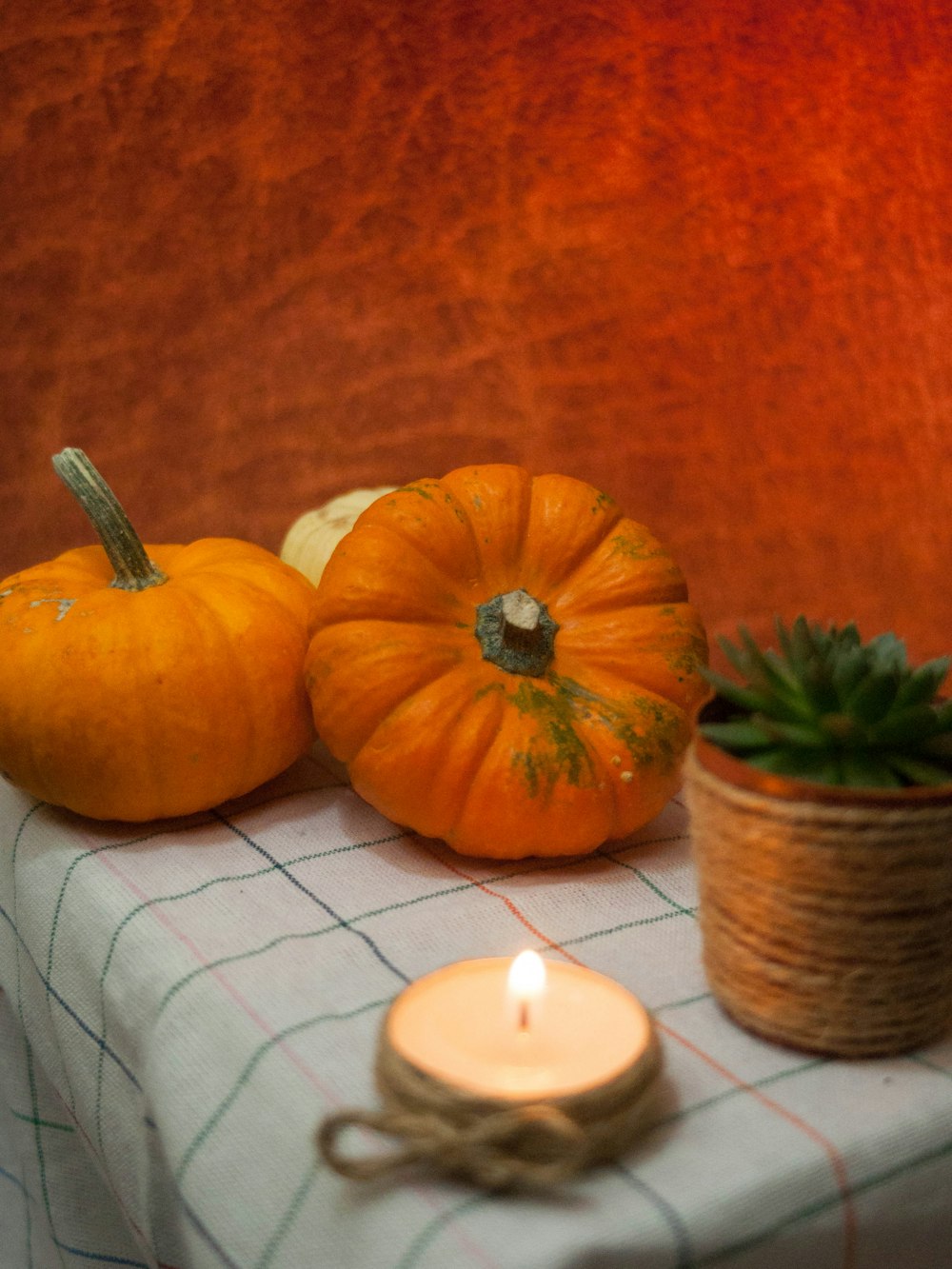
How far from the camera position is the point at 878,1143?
2.17 feet

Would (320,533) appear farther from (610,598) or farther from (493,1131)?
(493,1131)

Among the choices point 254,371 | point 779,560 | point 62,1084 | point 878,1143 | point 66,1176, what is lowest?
point 66,1176

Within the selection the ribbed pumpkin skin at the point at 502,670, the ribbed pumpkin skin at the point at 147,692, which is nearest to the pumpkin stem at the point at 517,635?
the ribbed pumpkin skin at the point at 502,670

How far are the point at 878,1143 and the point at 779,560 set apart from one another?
1.16 metres

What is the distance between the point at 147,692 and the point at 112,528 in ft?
0.55

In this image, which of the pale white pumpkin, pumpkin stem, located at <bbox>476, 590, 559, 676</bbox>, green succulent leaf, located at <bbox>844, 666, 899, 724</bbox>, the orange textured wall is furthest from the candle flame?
the orange textured wall

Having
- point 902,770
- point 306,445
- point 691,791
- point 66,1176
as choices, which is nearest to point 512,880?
point 691,791

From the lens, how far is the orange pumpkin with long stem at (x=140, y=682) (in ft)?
3.17

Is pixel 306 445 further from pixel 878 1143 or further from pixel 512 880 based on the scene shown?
pixel 878 1143

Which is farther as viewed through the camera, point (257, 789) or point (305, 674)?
point (257, 789)

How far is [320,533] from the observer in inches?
54.7

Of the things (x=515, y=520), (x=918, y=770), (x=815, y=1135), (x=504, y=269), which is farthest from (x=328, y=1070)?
(x=504, y=269)

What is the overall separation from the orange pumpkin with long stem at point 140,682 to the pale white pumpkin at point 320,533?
289 mm

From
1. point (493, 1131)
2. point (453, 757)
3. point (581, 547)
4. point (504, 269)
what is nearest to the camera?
point (493, 1131)
